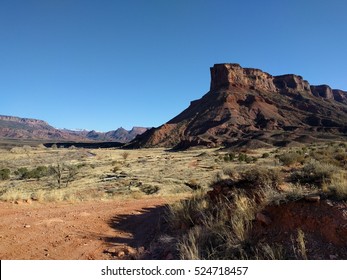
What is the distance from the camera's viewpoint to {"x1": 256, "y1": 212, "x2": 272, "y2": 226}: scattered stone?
5986 millimetres

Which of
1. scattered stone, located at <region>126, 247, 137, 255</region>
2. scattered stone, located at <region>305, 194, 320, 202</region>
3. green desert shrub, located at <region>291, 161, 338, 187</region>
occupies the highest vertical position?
green desert shrub, located at <region>291, 161, 338, 187</region>

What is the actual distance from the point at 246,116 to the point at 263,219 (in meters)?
120

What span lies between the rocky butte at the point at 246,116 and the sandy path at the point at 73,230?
74237 millimetres

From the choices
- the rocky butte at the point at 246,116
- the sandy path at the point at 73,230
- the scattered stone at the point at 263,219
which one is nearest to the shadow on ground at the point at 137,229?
the sandy path at the point at 73,230

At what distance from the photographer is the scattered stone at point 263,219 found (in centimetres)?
599

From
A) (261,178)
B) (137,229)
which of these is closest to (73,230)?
(137,229)

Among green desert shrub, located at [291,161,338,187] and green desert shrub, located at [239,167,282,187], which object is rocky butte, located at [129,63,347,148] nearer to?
green desert shrub, located at [291,161,338,187]

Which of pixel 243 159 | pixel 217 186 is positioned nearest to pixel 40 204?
pixel 217 186

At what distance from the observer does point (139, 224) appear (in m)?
9.06

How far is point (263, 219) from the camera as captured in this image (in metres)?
6.05

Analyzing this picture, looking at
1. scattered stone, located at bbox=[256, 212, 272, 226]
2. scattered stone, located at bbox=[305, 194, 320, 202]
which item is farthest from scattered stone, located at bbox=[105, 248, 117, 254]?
scattered stone, located at bbox=[305, 194, 320, 202]

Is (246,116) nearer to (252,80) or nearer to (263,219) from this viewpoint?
(252,80)

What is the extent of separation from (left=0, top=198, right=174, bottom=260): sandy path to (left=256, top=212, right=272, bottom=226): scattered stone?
7.52 ft

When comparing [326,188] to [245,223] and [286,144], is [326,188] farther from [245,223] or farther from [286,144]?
[286,144]
